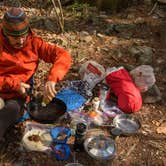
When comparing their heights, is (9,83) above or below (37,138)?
above

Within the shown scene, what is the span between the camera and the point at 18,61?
13.2 ft

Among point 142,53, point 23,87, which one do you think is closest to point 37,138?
point 23,87

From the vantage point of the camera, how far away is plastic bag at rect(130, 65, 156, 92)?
4672 mm

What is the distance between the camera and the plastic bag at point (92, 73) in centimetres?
478

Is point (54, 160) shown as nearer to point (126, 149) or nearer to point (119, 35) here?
point (126, 149)

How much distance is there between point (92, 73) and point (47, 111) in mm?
727

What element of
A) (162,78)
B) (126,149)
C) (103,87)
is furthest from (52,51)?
(162,78)

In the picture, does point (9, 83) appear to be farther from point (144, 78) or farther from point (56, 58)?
point (144, 78)

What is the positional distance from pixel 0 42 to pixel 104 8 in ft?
8.52

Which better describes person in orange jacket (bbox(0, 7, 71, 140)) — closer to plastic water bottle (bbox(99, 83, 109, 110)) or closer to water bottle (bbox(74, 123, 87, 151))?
water bottle (bbox(74, 123, 87, 151))

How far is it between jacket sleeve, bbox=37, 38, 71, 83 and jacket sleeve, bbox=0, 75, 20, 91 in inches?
11.6

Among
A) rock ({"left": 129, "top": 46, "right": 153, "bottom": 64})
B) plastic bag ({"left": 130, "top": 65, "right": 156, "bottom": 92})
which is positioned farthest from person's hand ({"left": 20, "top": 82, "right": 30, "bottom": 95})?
rock ({"left": 129, "top": 46, "right": 153, "bottom": 64})

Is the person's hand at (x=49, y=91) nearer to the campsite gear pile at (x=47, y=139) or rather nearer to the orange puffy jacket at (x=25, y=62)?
the orange puffy jacket at (x=25, y=62)

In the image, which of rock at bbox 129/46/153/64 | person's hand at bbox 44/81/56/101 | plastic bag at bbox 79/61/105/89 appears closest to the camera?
person's hand at bbox 44/81/56/101
